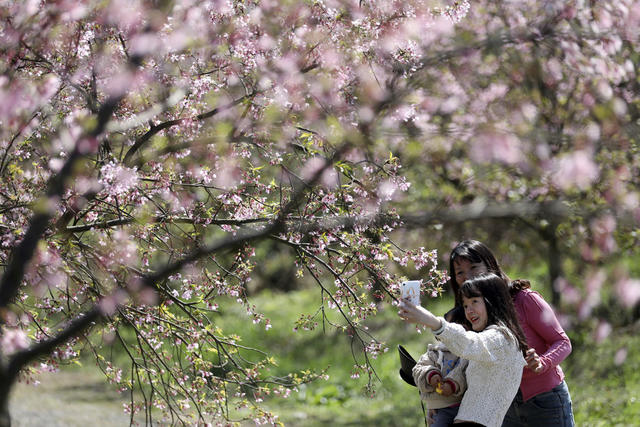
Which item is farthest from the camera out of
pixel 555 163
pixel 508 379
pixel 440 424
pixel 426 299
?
pixel 426 299

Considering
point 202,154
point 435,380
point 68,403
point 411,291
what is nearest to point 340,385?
point 68,403

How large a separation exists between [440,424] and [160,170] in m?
2.42

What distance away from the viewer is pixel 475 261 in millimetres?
3652

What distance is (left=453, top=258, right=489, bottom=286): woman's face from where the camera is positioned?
3627 mm

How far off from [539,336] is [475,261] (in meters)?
0.48

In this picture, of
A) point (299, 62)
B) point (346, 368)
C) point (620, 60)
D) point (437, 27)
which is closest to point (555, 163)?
point (437, 27)

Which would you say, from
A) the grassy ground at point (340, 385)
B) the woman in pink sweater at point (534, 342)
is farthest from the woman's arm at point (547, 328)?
the grassy ground at point (340, 385)

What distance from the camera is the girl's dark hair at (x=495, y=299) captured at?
3369 mm

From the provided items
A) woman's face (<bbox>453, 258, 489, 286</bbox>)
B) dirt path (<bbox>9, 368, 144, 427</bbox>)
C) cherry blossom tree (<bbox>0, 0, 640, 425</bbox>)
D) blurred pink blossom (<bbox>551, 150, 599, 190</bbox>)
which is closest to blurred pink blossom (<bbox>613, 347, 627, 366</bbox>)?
cherry blossom tree (<bbox>0, 0, 640, 425</bbox>)

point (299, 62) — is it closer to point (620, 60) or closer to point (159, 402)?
point (159, 402)

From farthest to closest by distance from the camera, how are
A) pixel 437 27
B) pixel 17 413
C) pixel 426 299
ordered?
pixel 426 299 → pixel 17 413 → pixel 437 27

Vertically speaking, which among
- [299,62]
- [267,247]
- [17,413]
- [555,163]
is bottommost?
[555,163]

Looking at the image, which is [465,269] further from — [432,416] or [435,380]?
[432,416]

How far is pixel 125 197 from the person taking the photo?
4762mm
